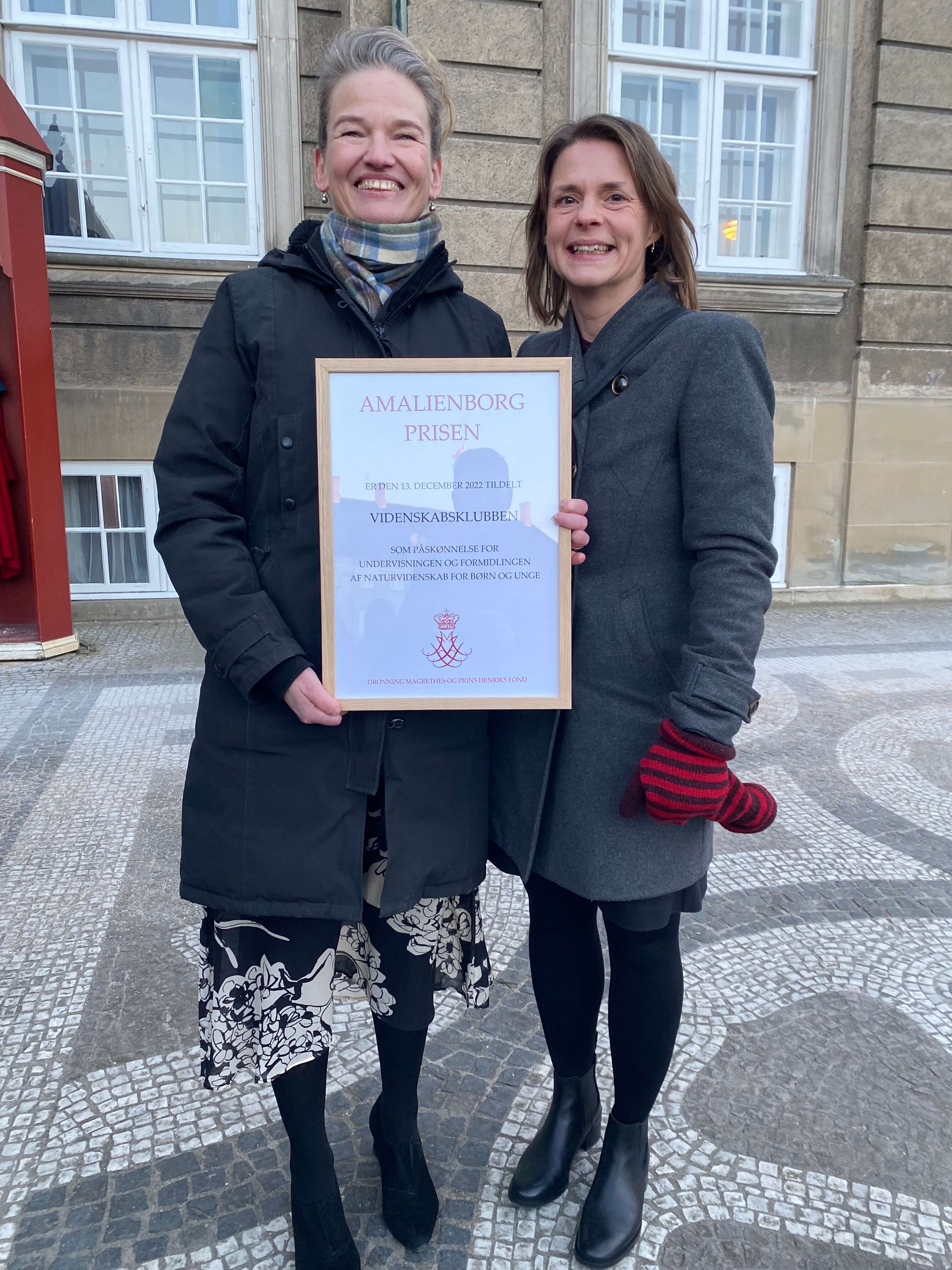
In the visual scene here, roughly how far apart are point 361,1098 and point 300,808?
1005 mm

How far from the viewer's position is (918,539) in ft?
28.6

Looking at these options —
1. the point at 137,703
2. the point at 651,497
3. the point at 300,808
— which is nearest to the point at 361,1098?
the point at 300,808

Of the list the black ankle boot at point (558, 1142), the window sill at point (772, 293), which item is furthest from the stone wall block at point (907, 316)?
the black ankle boot at point (558, 1142)

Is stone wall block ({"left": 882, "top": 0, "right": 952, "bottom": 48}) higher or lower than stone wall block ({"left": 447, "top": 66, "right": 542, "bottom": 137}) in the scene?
higher

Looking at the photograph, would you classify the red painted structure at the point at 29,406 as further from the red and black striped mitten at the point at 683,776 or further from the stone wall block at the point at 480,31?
the red and black striped mitten at the point at 683,776

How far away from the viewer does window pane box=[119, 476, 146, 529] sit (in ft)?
25.0

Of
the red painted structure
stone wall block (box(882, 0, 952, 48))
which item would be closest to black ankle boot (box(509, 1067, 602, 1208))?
the red painted structure

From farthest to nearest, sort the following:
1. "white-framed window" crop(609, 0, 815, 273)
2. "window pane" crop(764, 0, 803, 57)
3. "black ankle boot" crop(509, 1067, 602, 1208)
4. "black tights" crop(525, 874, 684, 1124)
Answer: "window pane" crop(764, 0, 803, 57) < "white-framed window" crop(609, 0, 815, 273) < "black ankle boot" crop(509, 1067, 602, 1208) < "black tights" crop(525, 874, 684, 1124)

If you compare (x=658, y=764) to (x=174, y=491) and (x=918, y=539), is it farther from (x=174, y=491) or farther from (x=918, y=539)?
(x=918, y=539)

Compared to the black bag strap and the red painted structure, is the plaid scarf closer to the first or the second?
the black bag strap

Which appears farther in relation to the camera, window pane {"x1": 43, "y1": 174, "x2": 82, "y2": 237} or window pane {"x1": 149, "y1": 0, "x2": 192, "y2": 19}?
window pane {"x1": 43, "y1": 174, "x2": 82, "y2": 237}

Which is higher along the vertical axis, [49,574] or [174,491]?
[174,491]

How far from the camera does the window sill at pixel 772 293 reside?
316 inches

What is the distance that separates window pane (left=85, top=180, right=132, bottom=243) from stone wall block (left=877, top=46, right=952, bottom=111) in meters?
6.38
